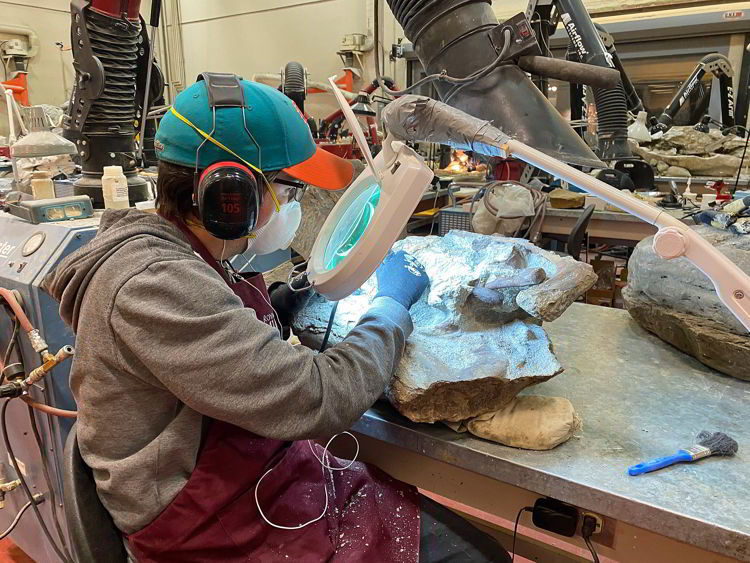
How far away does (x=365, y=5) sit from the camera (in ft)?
21.4

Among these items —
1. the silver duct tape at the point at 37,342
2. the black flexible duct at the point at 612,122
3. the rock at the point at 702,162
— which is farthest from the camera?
the rock at the point at 702,162

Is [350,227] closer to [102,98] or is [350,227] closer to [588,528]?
[588,528]

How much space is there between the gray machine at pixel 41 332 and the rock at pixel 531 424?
0.96 meters

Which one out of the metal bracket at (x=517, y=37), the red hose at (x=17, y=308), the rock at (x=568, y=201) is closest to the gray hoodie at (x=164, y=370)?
the red hose at (x=17, y=308)

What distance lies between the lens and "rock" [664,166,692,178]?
435cm

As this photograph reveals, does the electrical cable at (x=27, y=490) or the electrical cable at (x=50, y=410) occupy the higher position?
the electrical cable at (x=50, y=410)

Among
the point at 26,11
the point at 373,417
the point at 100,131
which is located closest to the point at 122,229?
the point at 373,417

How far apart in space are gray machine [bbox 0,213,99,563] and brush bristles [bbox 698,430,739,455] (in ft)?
4.38

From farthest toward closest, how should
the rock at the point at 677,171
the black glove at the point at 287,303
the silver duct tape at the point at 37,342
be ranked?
the rock at the point at 677,171 < the black glove at the point at 287,303 < the silver duct tape at the point at 37,342

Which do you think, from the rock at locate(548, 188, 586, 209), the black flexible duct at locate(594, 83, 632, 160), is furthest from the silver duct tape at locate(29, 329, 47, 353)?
the rock at locate(548, 188, 586, 209)

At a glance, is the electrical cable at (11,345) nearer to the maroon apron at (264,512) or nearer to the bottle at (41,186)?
the bottle at (41,186)

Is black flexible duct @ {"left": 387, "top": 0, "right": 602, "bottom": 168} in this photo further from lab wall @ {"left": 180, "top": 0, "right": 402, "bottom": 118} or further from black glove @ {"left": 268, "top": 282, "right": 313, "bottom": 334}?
lab wall @ {"left": 180, "top": 0, "right": 402, "bottom": 118}

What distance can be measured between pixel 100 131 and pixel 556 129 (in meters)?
1.33

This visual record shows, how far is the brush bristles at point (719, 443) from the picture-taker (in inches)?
35.8
